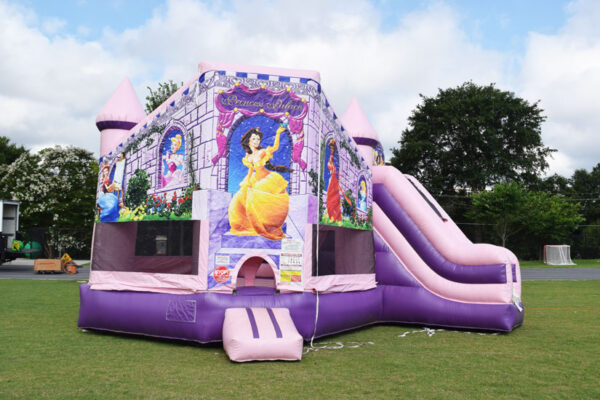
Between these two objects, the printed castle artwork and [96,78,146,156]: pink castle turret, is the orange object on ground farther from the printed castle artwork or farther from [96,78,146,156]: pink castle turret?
the printed castle artwork

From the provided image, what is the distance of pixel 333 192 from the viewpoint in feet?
24.1

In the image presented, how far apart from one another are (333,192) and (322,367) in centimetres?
267

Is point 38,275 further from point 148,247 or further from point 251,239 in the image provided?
point 251,239

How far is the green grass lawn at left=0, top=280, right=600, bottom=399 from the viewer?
14.7ft

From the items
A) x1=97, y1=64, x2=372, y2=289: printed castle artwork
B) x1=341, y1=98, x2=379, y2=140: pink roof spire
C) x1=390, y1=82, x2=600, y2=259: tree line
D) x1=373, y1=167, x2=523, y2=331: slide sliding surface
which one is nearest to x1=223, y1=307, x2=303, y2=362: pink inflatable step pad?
x1=97, y1=64, x2=372, y2=289: printed castle artwork

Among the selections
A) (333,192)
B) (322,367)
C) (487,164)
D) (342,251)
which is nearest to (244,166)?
(333,192)

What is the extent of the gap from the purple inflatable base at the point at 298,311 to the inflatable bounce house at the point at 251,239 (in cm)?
2

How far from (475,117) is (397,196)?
87.3 ft

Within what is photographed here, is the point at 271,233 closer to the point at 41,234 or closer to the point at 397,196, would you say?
the point at 397,196

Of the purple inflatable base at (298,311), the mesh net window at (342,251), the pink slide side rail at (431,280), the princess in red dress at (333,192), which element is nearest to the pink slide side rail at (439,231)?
the pink slide side rail at (431,280)

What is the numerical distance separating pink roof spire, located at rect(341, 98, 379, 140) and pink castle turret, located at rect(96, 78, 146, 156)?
401 cm

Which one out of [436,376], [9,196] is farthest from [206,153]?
[9,196]

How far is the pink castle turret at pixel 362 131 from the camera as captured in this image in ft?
34.2

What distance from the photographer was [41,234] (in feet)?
73.5
